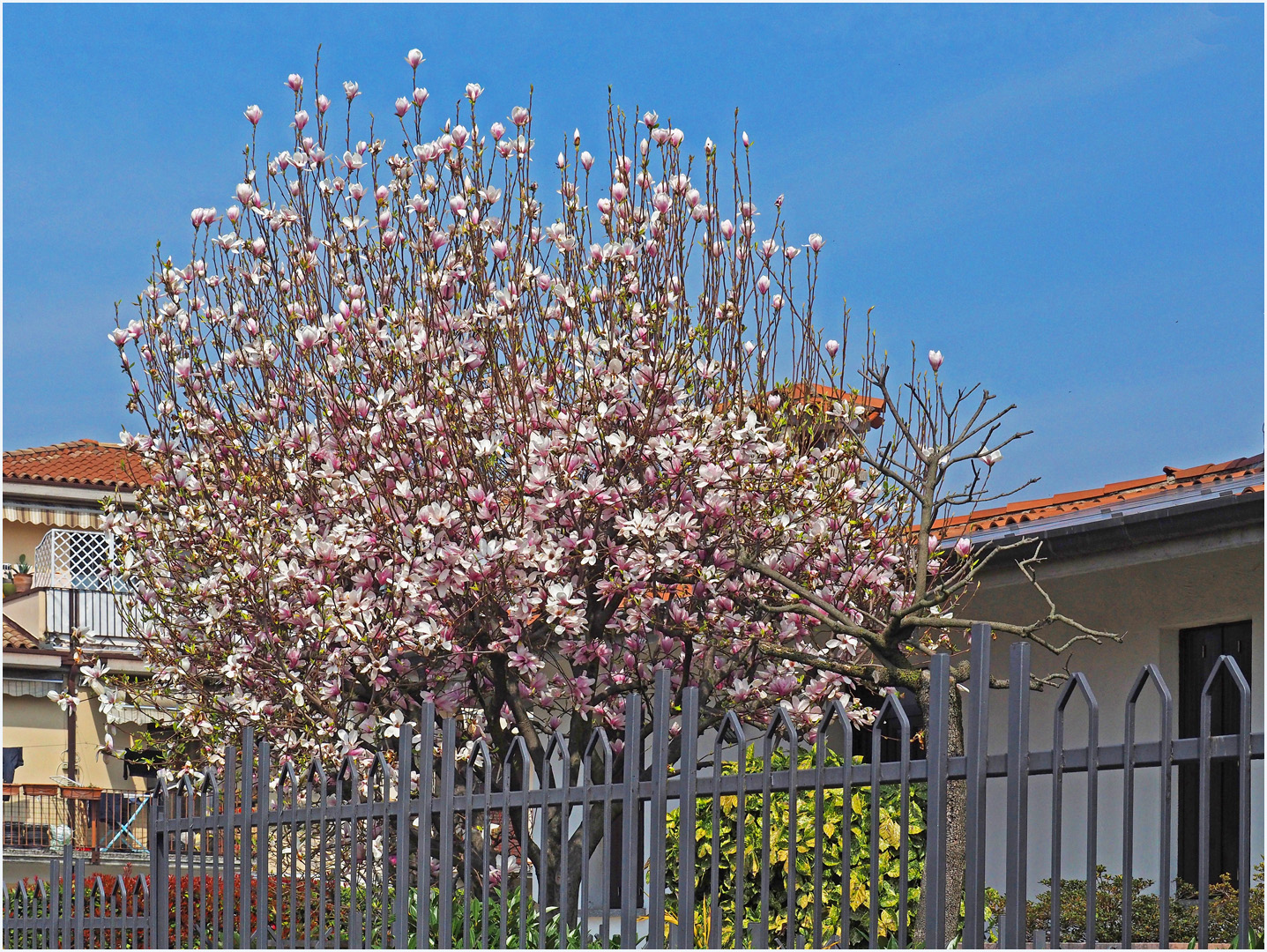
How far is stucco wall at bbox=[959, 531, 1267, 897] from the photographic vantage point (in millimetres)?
9406

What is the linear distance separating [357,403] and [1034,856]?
5983 mm

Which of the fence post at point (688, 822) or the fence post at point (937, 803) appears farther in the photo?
the fence post at point (688, 822)

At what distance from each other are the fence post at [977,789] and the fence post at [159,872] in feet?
15.5

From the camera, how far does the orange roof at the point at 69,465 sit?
99.0 feet

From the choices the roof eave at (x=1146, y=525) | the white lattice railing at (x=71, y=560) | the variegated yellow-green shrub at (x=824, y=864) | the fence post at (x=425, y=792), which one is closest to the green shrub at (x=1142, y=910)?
the variegated yellow-green shrub at (x=824, y=864)

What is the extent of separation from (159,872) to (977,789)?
5039 mm

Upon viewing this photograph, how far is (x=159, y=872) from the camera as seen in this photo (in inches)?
284

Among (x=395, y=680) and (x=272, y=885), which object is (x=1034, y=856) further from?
(x=272, y=885)

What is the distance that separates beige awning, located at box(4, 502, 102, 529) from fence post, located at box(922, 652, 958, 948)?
1135 inches

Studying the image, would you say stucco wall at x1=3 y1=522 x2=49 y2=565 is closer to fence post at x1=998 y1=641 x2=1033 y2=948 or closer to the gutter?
the gutter

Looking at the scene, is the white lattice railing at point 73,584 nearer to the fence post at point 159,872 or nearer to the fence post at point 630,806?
the fence post at point 159,872

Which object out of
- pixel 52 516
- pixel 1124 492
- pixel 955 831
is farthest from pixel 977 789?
pixel 52 516

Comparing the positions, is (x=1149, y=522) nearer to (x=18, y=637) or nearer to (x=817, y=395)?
(x=817, y=395)

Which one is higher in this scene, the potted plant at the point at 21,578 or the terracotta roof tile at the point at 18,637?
the potted plant at the point at 21,578
